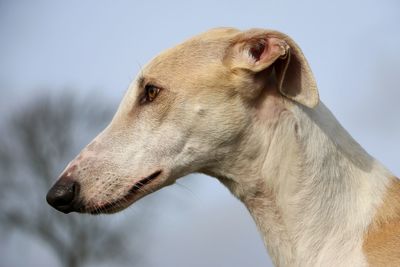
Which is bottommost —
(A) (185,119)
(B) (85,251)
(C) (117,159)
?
(B) (85,251)

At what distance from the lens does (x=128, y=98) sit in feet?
15.8

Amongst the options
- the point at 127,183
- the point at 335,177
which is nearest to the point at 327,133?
the point at 335,177

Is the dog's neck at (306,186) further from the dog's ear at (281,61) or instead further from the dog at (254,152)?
the dog's ear at (281,61)

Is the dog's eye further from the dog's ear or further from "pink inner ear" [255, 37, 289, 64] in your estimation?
"pink inner ear" [255, 37, 289, 64]

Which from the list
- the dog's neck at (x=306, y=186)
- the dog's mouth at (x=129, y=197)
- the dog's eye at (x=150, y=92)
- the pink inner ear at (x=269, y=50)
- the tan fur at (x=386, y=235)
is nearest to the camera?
the tan fur at (x=386, y=235)

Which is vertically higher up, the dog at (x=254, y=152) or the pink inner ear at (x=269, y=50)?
the pink inner ear at (x=269, y=50)

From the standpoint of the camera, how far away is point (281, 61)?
4551 millimetres

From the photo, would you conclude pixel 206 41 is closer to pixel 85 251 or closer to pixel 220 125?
pixel 220 125

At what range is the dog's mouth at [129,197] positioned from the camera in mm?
4582

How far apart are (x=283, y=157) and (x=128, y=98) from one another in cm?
114

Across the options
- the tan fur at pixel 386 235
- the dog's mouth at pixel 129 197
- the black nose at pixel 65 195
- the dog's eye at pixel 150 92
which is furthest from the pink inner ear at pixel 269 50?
the black nose at pixel 65 195

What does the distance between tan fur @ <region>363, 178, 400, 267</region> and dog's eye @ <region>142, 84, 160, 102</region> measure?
5.30ft

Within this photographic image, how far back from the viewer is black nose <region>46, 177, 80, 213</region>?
4527 mm

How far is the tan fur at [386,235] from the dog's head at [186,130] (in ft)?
2.89
